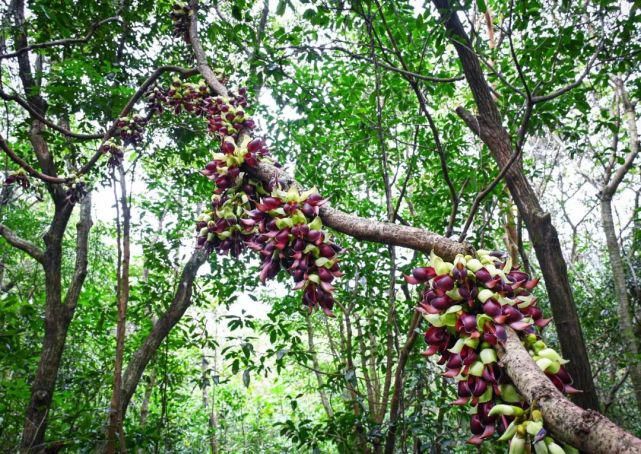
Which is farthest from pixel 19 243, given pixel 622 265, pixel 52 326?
pixel 622 265

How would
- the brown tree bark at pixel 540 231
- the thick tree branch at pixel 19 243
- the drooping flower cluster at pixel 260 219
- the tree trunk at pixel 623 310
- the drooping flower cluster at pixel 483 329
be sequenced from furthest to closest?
the tree trunk at pixel 623 310 < the thick tree branch at pixel 19 243 < the brown tree bark at pixel 540 231 < the drooping flower cluster at pixel 260 219 < the drooping flower cluster at pixel 483 329

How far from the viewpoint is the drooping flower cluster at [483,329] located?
0.70m

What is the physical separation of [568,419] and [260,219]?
2.85 feet

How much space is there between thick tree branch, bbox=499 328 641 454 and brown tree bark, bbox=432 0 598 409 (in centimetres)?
163

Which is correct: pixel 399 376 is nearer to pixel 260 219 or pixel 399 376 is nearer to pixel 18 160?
pixel 260 219

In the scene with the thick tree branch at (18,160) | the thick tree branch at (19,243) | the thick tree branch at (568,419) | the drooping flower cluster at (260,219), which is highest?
the thick tree branch at (19,243)

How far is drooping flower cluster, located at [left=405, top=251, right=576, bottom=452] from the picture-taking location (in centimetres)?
70

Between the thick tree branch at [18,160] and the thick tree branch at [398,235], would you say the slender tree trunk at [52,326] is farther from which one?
the thick tree branch at [398,235]

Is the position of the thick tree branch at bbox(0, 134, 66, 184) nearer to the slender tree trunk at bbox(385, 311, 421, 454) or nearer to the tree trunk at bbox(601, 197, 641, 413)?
the slender tree trunk at bbox(385, 311, 421, 454)

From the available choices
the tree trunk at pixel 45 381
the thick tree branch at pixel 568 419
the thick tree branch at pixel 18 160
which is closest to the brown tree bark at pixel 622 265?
the thick tree branch at pixel 568 419

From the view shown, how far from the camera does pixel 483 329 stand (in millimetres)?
735

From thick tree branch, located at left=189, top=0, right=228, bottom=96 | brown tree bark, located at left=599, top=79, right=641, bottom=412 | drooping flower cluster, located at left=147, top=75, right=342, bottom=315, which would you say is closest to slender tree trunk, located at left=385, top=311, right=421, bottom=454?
drooping flower cluster, located at left=147, top=75, right=342, bottom=315

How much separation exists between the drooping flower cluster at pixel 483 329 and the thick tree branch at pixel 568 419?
0.10 metres

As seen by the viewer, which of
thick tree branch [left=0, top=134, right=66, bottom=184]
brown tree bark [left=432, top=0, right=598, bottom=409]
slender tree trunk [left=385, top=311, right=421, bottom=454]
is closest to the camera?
thick tree branch [left=0, top=134, right=66, bottom=184]
